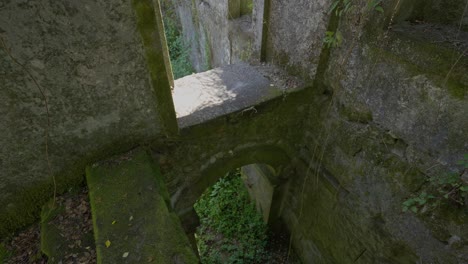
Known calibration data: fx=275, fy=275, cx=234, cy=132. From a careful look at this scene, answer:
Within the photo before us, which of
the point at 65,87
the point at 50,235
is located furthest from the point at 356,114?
the point at 50,235

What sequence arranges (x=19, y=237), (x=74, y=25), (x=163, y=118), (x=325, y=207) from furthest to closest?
1. (x=325, y=207)
2. (x=163, y=118)
3. (x=19, y=237)
4. (x=74, y=25)

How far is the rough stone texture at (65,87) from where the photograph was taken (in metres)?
1.44

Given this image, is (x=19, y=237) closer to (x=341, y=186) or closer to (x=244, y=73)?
(x=244, y=73)

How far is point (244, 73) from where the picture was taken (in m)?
2.96

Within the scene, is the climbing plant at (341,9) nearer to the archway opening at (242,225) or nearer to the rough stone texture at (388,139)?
the rough stone texture at (388,139)

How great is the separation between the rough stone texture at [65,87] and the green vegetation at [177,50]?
506 centimetres

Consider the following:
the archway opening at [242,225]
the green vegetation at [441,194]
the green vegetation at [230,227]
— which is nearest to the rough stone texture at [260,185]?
the archway opening at [242,225]

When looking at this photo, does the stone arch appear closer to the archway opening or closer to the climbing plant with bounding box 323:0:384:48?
the archway opening

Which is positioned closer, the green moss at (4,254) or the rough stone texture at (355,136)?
the green moss at (4,254)

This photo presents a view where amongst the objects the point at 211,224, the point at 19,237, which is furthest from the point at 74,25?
the point at 211,224

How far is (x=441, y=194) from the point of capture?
1907 mm

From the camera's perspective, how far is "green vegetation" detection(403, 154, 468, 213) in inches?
70.1

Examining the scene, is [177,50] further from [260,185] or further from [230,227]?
[230,227]

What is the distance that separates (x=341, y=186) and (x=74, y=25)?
8.60 ft
